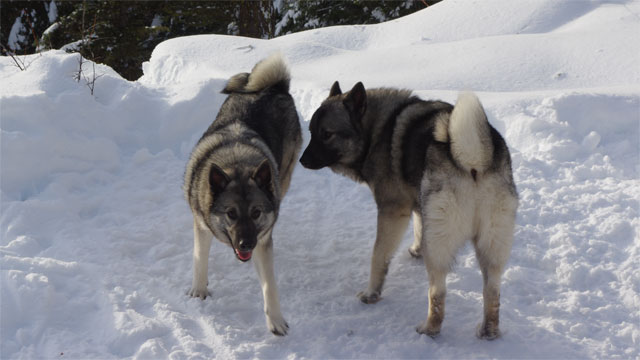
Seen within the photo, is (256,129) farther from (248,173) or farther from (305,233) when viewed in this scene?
(305,233)

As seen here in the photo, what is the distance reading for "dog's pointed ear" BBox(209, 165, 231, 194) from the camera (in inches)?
125

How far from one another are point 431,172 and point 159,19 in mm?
14311

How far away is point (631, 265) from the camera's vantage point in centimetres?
368

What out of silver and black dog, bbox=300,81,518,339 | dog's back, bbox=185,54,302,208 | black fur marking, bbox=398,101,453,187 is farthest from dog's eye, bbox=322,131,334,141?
black fur marking, bbox=398,101,453,187

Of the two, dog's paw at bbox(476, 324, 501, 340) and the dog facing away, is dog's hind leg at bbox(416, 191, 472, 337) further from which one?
the dog facing away

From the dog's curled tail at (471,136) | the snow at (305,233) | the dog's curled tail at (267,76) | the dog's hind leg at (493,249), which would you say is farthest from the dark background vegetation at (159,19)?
the dog's hind leg at (493,249)

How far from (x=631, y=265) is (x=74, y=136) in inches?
190

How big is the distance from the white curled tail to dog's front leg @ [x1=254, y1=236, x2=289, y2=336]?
1.38m

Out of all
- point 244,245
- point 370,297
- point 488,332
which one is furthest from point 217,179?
point 488,332

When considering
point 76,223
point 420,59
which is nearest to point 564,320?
point 76,223

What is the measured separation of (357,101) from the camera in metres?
3.80

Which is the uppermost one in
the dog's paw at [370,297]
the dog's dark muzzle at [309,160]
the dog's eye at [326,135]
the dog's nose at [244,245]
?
the dog's eye at [326,135]

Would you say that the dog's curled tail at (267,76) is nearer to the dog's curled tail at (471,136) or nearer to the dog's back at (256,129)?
the dog's back at (256,129)

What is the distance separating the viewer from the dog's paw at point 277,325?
3314mm
